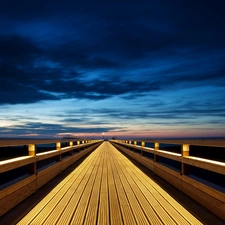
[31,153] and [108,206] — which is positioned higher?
[31,153]

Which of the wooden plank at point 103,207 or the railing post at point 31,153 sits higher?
the railing post at point 31,153

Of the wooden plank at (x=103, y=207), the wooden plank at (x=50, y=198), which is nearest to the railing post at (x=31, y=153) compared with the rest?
the wooden plank at (x=50, y=198)

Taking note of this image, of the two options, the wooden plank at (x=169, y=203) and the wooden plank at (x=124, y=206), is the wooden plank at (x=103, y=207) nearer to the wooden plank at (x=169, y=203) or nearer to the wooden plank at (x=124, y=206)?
the wooden plank at (x=124, y=206)

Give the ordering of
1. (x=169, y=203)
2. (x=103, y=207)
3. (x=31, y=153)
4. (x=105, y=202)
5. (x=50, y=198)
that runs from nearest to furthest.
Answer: (x=103, y=207)
(x=169, y=203)
(x=105, y=202)
(x=50, y=198)
(x=31, y=153)

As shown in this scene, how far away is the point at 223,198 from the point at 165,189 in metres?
2.43

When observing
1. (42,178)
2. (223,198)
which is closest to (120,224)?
(223,198)

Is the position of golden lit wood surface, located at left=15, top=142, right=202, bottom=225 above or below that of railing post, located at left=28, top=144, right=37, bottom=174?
below

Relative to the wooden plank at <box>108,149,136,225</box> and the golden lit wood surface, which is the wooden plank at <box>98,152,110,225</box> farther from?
the wooden plank at <box>108,149,136,225</box>

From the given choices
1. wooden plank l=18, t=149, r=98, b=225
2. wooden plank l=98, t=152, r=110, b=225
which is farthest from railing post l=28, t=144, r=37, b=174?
wooden plank l=98, t=152, r=110, b=225

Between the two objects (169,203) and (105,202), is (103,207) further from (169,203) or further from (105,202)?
(169,203)

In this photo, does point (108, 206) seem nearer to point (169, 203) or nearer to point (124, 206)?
point (124, 206)

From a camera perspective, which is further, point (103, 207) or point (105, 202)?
point (105, 202)

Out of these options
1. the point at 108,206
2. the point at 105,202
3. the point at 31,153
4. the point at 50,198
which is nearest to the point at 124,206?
the point at 108,206

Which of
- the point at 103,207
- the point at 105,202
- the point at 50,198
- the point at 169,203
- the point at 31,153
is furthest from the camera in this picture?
the point at 31,153
